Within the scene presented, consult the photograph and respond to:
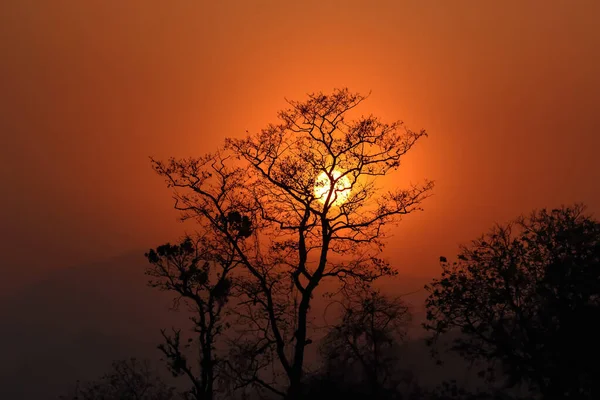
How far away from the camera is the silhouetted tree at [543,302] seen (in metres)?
27.9

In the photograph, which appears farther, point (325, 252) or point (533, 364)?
point (533, 364)

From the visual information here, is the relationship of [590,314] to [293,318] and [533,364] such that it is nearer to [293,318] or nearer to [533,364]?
[533,364]

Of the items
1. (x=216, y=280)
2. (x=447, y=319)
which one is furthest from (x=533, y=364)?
(x=216, y=280)

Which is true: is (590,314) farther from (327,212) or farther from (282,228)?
(282,228)

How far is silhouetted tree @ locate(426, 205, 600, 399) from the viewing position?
27938mm

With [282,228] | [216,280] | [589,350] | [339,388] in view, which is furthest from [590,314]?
[216,280]

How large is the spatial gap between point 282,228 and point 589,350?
16697 millimetres

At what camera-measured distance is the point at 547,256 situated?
30.2m

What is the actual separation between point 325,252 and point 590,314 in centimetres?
1436

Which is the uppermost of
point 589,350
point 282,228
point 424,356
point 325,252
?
point 424,356

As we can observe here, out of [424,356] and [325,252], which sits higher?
[424,356]

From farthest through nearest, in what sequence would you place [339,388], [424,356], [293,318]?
1. [424,356]
2. [293,318]
3. [339,388]

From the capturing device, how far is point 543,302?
95.0 ft

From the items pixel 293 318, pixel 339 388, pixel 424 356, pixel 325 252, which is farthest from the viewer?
pixel 424 356
